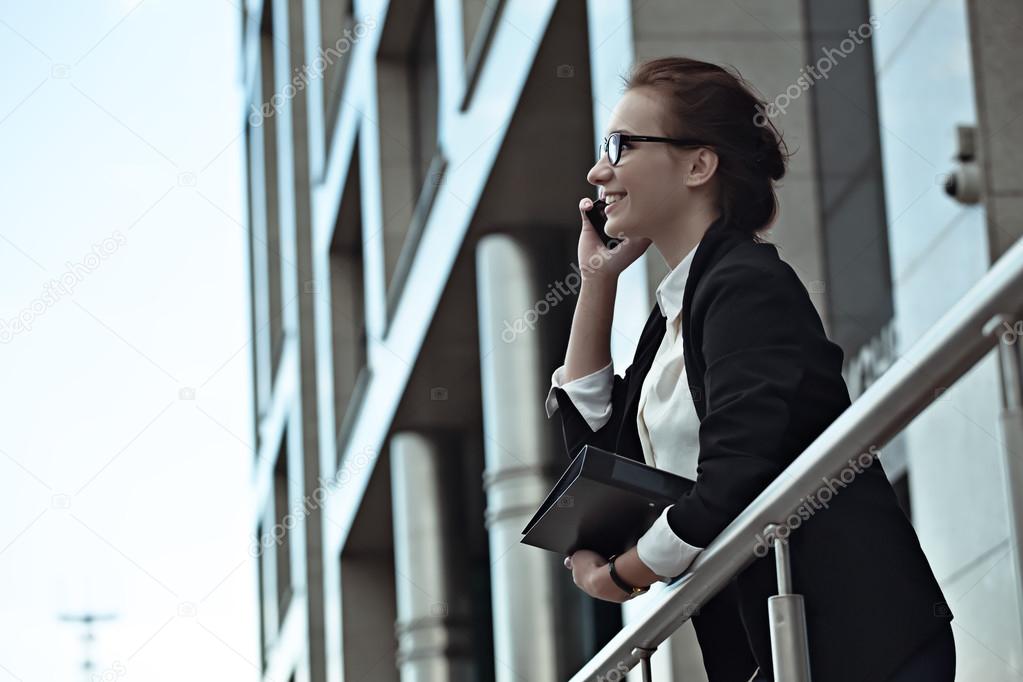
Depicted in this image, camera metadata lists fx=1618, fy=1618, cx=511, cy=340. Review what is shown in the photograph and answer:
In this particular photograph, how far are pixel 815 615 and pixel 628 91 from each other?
993 mm

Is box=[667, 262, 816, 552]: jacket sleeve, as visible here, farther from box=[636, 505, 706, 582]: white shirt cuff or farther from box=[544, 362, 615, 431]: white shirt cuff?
box=[544, 362, 615, 431]: white shirt cuff

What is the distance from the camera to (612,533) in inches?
106

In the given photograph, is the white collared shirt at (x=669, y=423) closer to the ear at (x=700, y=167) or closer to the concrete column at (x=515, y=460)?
the ear at (x=700, y=167)

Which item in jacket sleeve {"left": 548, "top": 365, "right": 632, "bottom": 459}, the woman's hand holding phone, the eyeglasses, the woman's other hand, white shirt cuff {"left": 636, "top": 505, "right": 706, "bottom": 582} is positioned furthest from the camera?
the woman's hand holding phone

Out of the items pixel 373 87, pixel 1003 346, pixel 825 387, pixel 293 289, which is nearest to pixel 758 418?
pixel 825 387

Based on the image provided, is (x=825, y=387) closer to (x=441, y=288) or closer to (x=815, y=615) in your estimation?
(x=815, y=615)

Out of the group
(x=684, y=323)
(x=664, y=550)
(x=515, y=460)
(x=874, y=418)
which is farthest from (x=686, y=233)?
(x=515, y=460)

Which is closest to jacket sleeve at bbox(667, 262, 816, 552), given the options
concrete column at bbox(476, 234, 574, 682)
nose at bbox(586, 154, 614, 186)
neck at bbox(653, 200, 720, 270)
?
neck at bbox(653, 200, 720, 270)

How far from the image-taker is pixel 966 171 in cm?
535

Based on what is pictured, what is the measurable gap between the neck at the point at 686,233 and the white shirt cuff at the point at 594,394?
25cm

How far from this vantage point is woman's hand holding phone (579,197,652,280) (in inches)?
120

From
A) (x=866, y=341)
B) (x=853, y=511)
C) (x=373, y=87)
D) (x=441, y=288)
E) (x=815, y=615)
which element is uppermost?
(x=373, y=87)

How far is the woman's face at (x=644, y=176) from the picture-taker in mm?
2766

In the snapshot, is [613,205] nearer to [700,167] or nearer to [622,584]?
[700,167]
